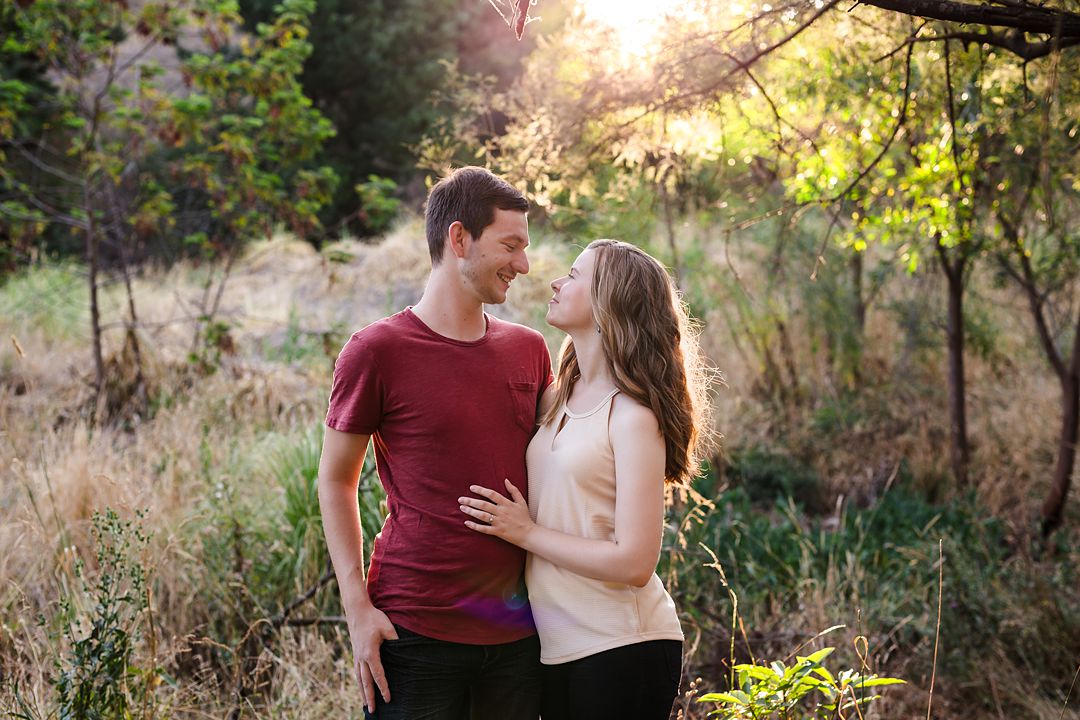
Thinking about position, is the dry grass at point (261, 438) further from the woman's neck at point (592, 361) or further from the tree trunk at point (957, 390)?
the woman's neck at point (592, 361)

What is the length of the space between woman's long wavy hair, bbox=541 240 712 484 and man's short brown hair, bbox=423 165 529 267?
29cm

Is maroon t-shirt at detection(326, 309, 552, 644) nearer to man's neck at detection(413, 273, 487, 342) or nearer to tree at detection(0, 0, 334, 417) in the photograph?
man's neck at detection(413, 273, 487, 342)

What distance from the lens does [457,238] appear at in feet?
7.91

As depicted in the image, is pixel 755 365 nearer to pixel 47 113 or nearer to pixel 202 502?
pixel 202 502

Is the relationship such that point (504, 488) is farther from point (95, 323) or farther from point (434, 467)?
point (95, 323)

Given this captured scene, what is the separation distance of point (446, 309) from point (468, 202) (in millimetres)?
288

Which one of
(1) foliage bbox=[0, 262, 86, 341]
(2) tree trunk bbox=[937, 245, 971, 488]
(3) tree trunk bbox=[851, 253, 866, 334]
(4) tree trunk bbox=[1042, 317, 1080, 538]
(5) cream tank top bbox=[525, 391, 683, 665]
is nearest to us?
(5) cream tank top bbox=[525, 391, 683, 665]

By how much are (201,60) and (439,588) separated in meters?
6.47

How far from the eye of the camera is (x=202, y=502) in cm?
504

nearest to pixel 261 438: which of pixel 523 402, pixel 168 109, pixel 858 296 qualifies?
pixel 168 109

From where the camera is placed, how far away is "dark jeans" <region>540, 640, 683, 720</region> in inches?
86.0

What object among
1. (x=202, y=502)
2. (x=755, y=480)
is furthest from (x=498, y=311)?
(x=202, y=502)

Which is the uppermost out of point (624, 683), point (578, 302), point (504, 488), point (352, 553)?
point (578, 302)

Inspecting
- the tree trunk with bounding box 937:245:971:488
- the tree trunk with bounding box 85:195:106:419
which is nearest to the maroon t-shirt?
the tree trunk with bounding box 937:245:971:488
